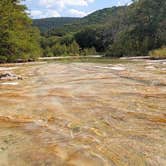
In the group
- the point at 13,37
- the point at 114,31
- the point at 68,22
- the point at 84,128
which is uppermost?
the point at 68,22

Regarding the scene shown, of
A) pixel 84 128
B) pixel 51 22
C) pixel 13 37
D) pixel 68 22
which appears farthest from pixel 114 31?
pixel 68 22

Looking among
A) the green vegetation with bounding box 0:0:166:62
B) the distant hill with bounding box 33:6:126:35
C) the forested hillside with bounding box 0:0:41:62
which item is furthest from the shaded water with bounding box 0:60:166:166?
the distant hill with bounding box 33:6:126:35

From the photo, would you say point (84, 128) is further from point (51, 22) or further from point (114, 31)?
point (51, 22)

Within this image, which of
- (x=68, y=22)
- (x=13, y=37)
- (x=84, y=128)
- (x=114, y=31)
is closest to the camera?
(x=84, y=128)

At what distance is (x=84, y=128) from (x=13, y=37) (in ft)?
70.1

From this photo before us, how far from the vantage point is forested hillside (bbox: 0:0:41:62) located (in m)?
24.6

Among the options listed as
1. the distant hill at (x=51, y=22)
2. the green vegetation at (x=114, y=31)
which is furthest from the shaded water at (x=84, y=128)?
the distant hill at (x=51, y=22)

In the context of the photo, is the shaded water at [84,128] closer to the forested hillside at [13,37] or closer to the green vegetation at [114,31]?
the forested hillside at [13,37]

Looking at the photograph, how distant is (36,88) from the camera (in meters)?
8.41

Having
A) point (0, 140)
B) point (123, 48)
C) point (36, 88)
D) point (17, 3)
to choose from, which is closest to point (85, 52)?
point (123, 48)

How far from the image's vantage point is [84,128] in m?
4.43

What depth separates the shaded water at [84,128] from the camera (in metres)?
3.45

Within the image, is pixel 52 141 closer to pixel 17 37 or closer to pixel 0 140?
pixel 0 140

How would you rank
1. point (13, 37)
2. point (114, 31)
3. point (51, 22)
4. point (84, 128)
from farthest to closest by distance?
point (51, 22), point (114, 31), point (13, 37), point (84, 128)
